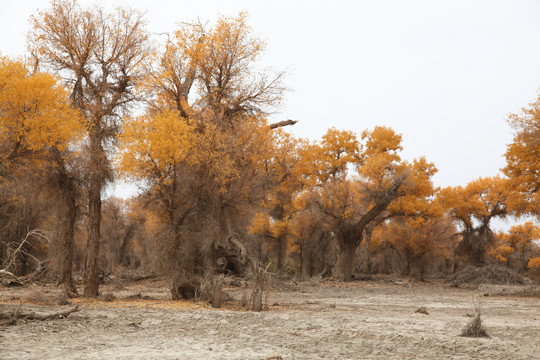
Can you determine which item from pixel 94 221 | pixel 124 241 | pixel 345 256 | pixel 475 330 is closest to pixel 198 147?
pixel 94 221

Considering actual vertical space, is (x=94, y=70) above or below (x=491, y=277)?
above

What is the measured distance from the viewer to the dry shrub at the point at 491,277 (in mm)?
34094

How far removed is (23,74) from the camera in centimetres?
1470

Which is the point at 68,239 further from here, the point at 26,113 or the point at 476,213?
the point at 476,213

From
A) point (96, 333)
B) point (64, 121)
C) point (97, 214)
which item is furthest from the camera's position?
point (97, 214)

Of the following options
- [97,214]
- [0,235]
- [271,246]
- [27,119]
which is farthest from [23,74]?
[271,246]

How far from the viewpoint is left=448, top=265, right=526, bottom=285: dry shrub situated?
112ft

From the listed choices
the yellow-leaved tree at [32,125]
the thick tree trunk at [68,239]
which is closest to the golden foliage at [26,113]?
the yellow-leaved tree at [32,125]

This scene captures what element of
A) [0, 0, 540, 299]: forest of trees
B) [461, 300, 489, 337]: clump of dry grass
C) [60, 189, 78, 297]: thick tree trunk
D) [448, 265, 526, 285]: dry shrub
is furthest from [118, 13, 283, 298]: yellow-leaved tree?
[448, 265, 526, 285]: dry shrub

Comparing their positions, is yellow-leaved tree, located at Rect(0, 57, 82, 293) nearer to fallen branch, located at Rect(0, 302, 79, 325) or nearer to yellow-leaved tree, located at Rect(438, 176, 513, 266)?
fallen branch, located at Rect(0, 302, 79, 325)

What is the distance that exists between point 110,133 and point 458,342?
14.0 meters

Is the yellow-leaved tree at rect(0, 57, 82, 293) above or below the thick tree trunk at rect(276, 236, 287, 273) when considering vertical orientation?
above

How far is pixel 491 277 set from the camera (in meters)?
34.5

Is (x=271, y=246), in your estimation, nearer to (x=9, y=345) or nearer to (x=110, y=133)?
(x=110, y=133)
